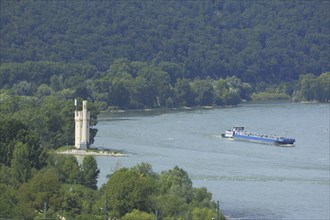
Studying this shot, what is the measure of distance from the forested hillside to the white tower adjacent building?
4949cm

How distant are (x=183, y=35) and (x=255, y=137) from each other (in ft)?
211

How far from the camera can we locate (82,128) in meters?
55.6

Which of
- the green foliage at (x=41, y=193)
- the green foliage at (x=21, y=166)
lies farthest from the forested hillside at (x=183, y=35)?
the green foliage at (x=41, y=193)

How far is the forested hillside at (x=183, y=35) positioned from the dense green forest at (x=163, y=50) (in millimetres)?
90

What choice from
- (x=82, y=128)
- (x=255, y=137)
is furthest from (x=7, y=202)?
(x=255, y=137)

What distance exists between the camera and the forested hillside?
115 meters

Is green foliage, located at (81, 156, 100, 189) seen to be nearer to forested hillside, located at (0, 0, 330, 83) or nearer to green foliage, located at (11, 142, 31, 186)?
green foliage, located at (11, 142, 31, 186)

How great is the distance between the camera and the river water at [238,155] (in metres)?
41.2

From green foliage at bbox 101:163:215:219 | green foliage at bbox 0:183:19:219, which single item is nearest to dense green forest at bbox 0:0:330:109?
green foliage at bbox 101:163:215:219

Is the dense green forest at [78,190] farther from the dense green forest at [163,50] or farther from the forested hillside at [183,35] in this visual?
the forested hillside at [183,35]

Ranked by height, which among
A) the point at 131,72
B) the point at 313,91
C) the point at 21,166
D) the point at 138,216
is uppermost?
the point at 131,72

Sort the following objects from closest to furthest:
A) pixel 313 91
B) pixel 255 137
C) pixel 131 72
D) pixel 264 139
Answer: pixel 264 139, pixel 255 137, pixel 313 91, pixel 131 72

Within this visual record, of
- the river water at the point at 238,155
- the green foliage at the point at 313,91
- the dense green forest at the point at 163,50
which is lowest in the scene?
the river water at the point at 238,155

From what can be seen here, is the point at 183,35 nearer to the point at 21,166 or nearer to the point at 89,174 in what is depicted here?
the point at 89,174
